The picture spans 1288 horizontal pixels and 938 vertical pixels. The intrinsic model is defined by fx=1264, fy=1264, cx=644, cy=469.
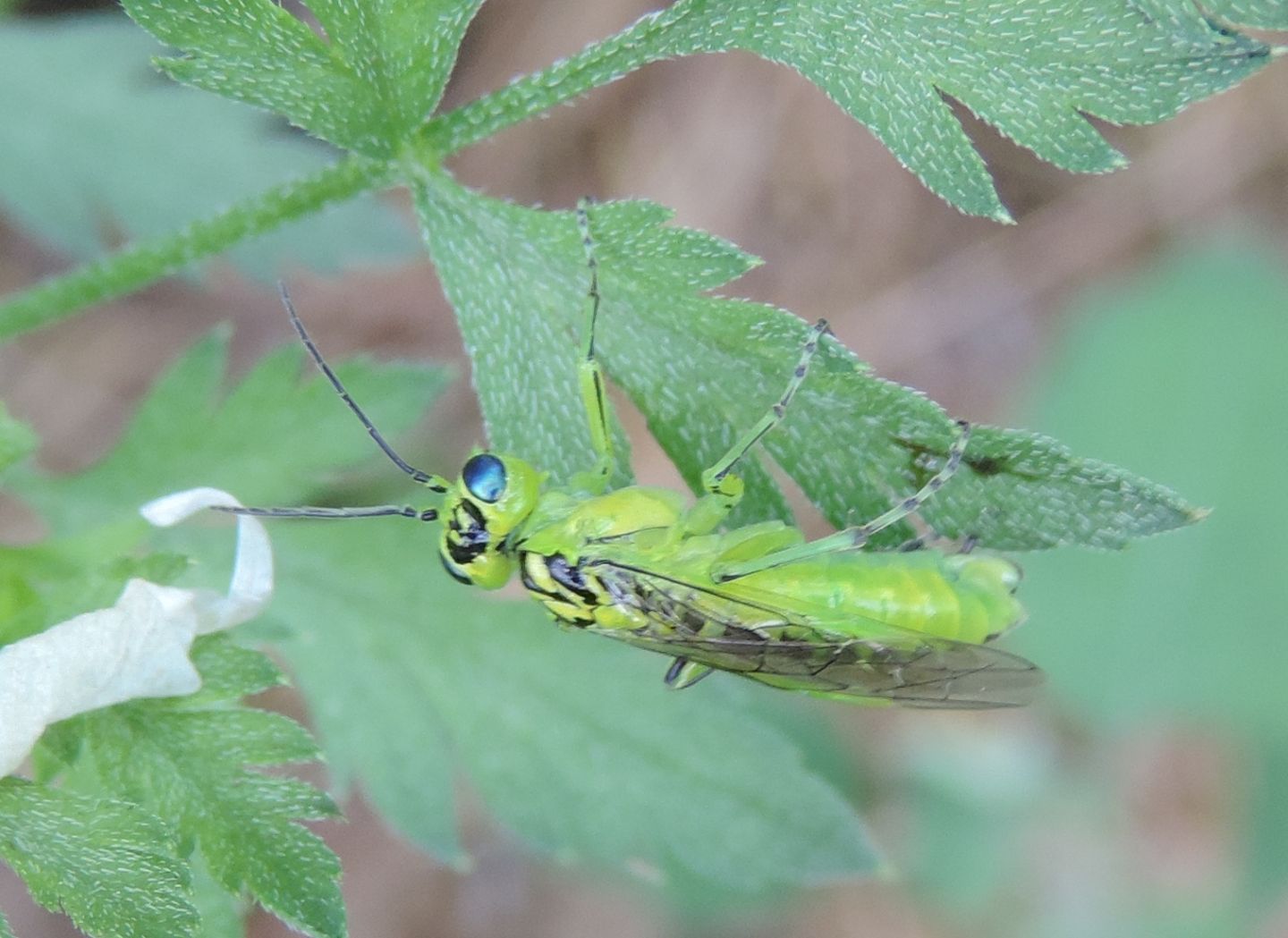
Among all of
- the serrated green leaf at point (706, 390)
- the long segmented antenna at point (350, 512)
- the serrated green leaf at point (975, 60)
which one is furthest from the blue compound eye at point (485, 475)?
the serrated green leaf at point (975, 60)

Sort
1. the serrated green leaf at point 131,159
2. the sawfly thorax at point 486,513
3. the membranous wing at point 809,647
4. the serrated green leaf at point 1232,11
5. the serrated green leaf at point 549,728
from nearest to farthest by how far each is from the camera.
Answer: the serrated green leaf at point 1232,11, the membranous wing at point 809,647, the sawfly thorax at point 486,513, the serrated green leaf at point 549,728, the serrated green leaf at point 131,159

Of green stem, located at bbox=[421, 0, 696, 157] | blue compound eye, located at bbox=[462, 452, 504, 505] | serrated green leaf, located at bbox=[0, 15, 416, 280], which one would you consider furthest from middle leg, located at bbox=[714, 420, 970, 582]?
serrated green leaf, located at bbox=[0, 15, 416, 280]

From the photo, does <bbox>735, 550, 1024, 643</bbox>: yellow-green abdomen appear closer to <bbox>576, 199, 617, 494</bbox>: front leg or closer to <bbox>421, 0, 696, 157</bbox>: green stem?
<bbox>576, 199, 617, 494</bbox>: front leg

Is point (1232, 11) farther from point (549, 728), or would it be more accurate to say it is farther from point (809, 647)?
point (549, 728)

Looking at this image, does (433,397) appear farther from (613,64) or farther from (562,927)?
(562,927)

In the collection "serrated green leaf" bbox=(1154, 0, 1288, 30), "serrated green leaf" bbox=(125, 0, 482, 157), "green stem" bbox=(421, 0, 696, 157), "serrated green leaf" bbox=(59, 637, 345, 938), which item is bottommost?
"serrated green leaf" bbox=(59, 637, 345, 938)

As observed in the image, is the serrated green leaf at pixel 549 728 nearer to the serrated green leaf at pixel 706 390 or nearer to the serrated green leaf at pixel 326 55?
the serrated green leaf at pixel 706 390

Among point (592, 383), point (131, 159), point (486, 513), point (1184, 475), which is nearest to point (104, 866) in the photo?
point (486, 513)
